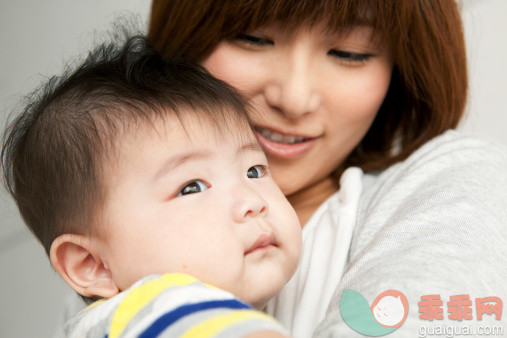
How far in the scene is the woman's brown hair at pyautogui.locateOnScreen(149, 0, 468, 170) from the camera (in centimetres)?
106

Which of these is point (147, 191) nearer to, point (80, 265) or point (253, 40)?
point (80, 265)

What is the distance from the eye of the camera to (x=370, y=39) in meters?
1.14

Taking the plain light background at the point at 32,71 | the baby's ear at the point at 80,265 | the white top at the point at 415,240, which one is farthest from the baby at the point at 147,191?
the plain light background at the point at 32,71

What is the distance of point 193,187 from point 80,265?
0.73 feet

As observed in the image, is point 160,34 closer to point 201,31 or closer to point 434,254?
point 201,31

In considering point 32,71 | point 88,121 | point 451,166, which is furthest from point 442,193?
point 32,71

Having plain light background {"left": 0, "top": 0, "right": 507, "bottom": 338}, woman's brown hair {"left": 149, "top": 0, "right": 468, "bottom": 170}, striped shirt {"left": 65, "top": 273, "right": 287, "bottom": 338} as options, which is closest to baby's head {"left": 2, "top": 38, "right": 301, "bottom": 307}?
striped shirt {"left": 65, "top": 273, "right": 287, "bottom": 338}

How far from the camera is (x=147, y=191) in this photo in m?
0.82

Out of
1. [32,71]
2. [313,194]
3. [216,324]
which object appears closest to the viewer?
[216,324]

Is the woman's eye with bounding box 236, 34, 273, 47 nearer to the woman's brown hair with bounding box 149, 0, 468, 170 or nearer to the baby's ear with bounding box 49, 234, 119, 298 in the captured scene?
the woman's brown hair with bounding box 149, 0, 468, 170

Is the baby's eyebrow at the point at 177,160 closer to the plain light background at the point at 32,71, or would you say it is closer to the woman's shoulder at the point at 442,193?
the woman's shoulder at the point at 442,193

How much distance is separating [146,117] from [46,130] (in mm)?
196

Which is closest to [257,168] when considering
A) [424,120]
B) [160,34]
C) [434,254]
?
[434,254]

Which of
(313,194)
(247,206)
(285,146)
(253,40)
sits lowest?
(313,194)
